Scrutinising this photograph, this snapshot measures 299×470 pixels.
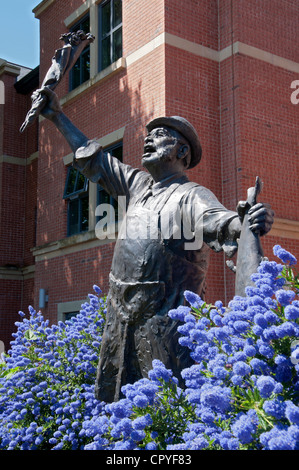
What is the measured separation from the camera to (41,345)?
544 centimetres

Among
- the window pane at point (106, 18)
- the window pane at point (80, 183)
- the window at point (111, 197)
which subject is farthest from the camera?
the window pane at point (80, 183)

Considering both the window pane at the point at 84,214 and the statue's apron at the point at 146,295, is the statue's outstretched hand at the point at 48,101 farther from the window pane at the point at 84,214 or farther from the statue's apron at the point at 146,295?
the window pane at the point at 84,214

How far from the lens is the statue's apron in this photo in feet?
10.7

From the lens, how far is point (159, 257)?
3285 mm

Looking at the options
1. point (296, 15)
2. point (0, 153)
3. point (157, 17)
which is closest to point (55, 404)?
point (157, 17)

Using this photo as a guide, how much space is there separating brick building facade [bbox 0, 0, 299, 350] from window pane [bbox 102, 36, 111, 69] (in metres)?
0.04

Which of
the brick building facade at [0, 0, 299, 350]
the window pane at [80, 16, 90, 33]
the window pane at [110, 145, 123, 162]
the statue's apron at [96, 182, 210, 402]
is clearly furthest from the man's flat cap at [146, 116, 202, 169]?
the window pane at [80, 16, 90, 33]

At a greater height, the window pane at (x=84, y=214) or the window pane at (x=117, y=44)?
the window pane at (x=117, y=44)

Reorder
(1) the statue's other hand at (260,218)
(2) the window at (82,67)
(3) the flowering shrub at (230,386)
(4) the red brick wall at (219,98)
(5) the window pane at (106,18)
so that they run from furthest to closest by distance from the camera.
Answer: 1. (2) the window at (82,67)
2. (5) the window pane at (106,18)
3. (4) the red brick wall at (219,98)
4. (1) the statue's other hand at (260,218)
5. (3) the flowering shrub at (230,386)

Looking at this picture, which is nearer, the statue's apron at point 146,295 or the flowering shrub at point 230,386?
the flowering shrub at point 230,386

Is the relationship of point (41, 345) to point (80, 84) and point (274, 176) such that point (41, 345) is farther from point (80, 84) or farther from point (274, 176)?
point (80, 84)

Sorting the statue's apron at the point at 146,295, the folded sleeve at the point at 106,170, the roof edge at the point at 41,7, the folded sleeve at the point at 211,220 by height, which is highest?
the roof edge at the point at 41,7

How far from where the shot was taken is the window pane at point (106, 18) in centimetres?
1083

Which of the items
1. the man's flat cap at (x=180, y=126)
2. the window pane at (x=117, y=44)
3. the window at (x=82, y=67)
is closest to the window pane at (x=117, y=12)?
the window pane at (x=117, y=44)
